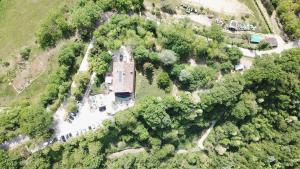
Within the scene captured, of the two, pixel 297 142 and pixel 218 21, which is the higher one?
pixel 218 21

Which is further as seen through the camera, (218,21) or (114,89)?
(218,21)

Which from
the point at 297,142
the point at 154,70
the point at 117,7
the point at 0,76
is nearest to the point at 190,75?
the point at 154,70

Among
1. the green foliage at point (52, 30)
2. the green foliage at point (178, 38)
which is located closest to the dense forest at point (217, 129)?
the green foliage at point (178, 38)

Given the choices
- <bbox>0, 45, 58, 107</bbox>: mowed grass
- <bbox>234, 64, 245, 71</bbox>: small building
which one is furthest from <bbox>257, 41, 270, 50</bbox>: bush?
<bbox>0, 45, 58, 107</bbox>: mowed grass

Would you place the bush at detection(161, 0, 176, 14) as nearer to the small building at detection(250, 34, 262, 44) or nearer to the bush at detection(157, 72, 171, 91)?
the bush at detection(157, 72, 171, 91)

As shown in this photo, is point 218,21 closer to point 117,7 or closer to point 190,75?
point 190,75
